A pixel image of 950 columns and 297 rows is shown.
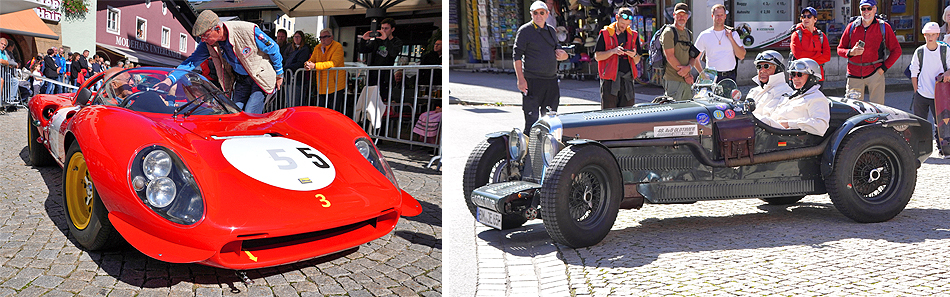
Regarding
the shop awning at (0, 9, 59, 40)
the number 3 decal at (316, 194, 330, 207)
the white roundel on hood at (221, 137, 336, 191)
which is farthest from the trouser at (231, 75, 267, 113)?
the shop awning at (0, 9, 59, 40)

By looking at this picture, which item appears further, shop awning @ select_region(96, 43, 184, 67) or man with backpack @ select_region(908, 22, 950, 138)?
shop awning @ select_region(96, 43, 184, 67)

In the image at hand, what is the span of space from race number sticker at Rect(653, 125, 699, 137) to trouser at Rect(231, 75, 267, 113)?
10.4ft

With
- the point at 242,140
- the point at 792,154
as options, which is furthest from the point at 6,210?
the point at 792,154

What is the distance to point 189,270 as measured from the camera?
3285 mm

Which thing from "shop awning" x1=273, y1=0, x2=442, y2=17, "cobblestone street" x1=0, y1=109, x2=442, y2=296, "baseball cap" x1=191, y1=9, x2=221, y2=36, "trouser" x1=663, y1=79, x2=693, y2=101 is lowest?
"cobblestone street" x1=0, y1=109, x2=442, y2=296

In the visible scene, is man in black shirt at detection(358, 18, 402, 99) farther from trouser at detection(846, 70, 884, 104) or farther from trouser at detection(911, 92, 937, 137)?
trouser at detection(911, 92, 937, 137)

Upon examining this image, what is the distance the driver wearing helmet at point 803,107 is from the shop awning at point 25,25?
7.70 metres

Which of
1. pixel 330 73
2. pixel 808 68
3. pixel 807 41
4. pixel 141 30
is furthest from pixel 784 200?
pixel 141 30

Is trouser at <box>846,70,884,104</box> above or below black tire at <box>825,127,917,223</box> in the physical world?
above

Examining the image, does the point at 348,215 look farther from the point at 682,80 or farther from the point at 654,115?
the point at 682,80

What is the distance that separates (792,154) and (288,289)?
3.13 meters

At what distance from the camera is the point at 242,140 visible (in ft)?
12.0

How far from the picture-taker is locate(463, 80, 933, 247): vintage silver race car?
398 centimetres

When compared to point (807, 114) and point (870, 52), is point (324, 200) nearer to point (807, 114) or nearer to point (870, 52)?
point (807, 114)
